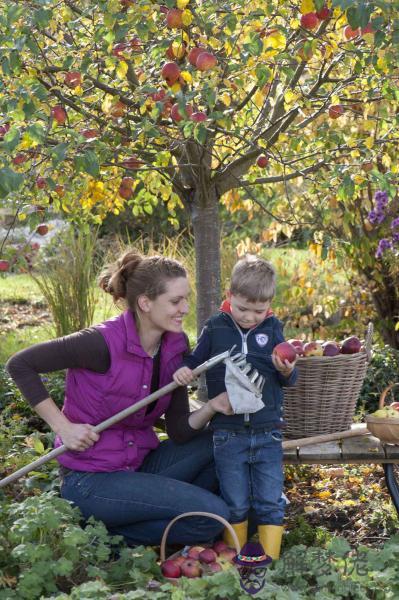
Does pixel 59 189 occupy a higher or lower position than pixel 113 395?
higher

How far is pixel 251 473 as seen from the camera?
3.13m

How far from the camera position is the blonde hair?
3.16 m

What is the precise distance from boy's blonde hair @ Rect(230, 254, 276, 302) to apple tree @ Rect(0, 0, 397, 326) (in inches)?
16.7

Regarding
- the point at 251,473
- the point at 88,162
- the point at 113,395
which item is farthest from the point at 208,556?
the point at 88,162

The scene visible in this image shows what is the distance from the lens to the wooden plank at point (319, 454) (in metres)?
3.33

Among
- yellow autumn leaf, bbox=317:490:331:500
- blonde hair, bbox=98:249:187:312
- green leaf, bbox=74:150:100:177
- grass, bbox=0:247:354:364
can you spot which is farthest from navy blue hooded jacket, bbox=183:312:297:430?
grass, bbox=0:247:354:364

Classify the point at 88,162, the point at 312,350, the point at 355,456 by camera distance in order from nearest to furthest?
the point at 88,162 → the point at 355,456 → the point at 312,350

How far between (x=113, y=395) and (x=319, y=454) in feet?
2.65

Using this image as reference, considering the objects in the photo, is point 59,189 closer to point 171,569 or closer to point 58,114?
point 58,114

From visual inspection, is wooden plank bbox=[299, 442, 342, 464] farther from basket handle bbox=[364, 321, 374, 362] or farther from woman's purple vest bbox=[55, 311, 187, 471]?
woman's purple vest bbox=[55, 311, 187, 471]

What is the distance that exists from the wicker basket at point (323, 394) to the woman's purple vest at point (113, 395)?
2.05ft

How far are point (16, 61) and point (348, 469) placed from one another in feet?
8.51

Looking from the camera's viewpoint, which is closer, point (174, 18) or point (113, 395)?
point (174, 18)

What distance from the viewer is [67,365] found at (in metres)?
3.09
